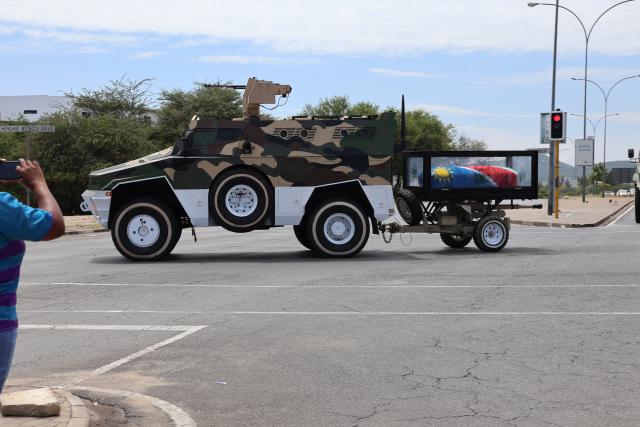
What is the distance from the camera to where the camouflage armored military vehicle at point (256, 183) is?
621 inches

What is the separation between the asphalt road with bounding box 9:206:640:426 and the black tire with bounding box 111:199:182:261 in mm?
810

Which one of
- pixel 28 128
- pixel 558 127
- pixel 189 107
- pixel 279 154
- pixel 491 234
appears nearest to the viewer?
pixel 279 154

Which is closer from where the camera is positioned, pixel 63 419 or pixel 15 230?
pixel 15 230

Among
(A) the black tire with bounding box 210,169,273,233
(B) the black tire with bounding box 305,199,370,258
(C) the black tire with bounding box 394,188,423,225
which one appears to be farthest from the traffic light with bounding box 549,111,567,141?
(A) the black tire with bounding box 210,169,273,233

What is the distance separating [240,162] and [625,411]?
437 inches

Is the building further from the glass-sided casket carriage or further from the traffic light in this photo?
the glass-sided casket carriage

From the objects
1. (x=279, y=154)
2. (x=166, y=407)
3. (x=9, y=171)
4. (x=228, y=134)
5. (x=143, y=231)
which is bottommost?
(x=166, y=407)

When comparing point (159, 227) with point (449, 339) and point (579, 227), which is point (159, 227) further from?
point (579, 227)

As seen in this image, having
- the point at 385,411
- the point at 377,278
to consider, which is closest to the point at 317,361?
the point at 385,411

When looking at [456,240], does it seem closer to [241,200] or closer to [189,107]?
[241,200]

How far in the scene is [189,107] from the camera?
57281 mm

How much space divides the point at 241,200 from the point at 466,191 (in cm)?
469

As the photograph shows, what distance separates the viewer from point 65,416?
5207mm

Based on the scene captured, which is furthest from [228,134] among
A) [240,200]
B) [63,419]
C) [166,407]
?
[63,419]
